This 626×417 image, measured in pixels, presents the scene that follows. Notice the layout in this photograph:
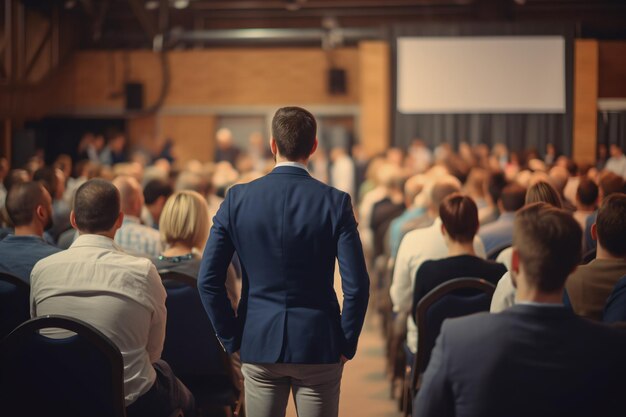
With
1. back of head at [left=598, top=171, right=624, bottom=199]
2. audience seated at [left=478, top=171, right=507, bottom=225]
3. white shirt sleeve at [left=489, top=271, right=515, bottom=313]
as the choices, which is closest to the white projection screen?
audience seated at [left=478, top=171, right=507, bottom=225]

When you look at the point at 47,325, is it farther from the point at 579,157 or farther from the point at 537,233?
the point at 579,157

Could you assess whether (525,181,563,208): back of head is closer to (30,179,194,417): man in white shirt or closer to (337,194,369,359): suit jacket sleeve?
(337,194,369,359): suit jacket sleeve

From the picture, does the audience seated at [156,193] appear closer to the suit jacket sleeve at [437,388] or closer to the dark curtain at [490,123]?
the suit jacket sleeve at [437,388]

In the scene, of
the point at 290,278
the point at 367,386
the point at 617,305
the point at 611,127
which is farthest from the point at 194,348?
the point at 611,127

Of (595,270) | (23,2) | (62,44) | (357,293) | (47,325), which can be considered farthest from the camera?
(62,44)

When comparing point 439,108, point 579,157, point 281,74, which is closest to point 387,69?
point 439,108

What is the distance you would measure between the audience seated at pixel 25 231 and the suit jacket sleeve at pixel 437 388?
6.81 feet

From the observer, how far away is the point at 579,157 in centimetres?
1528

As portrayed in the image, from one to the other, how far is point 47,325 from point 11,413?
0.32 metres

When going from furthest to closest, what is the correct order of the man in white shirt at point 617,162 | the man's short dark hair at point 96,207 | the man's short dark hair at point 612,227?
the man in white shirt at point 617,162 < the man's short dark hair at point 612,227 < the man's short dark hair at point 96,207

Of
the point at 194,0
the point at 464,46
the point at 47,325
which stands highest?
the point at 194,0

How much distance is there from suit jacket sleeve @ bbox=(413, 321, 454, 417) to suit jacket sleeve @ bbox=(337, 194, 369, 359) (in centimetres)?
64

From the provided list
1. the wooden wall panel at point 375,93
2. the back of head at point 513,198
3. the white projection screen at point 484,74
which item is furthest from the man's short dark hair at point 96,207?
the white projection screen at point 484,74

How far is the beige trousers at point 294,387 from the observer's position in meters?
2.41
